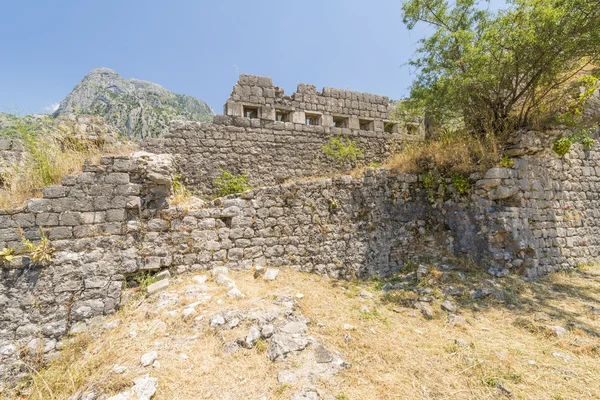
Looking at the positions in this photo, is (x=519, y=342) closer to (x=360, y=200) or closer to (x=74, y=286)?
(x=360, y=200)

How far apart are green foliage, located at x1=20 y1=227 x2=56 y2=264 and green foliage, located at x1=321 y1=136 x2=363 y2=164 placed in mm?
6863

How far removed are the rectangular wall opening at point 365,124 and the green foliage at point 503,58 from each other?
8.46ft

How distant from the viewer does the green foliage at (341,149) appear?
28.1 feet

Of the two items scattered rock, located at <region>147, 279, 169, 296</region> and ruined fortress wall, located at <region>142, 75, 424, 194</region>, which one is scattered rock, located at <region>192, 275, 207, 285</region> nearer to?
scattered rock, located at <region>147, 279, 169, 296</region>

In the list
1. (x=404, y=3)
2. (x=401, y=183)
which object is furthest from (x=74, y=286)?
(x=404, y=3)

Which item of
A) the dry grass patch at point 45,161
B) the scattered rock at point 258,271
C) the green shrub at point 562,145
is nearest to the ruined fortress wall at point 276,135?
the dry grass patch at point 45,161

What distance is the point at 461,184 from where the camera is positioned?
5879 mm

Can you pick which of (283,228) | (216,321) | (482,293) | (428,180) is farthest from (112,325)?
(428,180)

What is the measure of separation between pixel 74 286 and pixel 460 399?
16.0ft

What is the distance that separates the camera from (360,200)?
19.3 ft

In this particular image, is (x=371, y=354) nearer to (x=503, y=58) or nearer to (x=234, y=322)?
(x=234, y=322)

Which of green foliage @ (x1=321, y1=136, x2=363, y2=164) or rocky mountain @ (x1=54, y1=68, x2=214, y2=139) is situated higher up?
rocky mountain @ (x1=54, y1=68, x2=214, y2=139)

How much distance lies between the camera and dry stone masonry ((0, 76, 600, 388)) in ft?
12.1

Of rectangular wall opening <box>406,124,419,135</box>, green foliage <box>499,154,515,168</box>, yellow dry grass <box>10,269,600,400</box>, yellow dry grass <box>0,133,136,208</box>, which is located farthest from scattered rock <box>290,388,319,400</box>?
rectangular wall opening <box>406,124,419,135</box>
